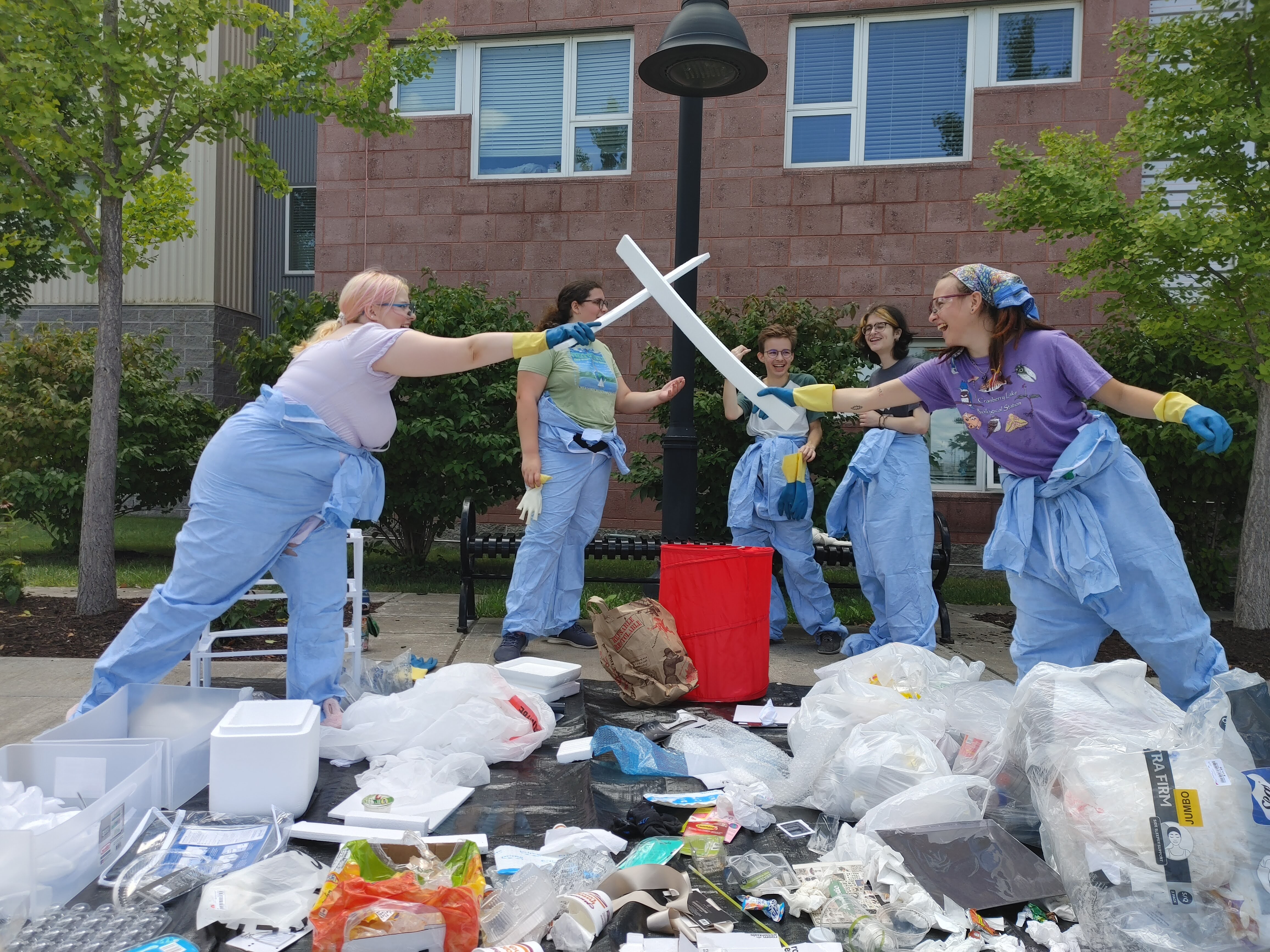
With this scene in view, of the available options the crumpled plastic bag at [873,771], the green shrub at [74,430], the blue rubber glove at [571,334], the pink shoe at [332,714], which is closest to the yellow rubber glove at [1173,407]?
the crumpled plastic bag at [873,771]

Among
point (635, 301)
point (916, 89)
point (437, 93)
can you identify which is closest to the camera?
point (635, 301)

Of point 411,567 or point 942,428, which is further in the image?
point 942,428

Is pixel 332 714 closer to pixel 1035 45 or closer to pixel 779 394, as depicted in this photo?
pixel 779 394

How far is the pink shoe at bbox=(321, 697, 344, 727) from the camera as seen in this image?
10.4 ft

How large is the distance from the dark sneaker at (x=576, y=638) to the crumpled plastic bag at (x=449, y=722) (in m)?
1.58

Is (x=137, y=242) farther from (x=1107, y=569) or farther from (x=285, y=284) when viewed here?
(x=285, y=284)

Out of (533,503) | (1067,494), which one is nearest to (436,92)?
(533,503)

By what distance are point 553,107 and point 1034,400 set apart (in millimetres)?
6789

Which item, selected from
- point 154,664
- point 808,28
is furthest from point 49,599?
point 808,28

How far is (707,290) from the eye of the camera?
8219 millimetres

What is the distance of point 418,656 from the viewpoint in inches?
186

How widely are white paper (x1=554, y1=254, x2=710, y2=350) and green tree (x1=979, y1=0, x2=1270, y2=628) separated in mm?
2265

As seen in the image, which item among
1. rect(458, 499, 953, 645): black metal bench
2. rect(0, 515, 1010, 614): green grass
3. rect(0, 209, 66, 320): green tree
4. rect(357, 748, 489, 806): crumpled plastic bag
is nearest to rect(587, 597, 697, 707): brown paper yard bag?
rect(357, 748, 489, 806): crumpled plastic bag

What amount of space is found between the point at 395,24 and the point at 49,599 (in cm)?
603
